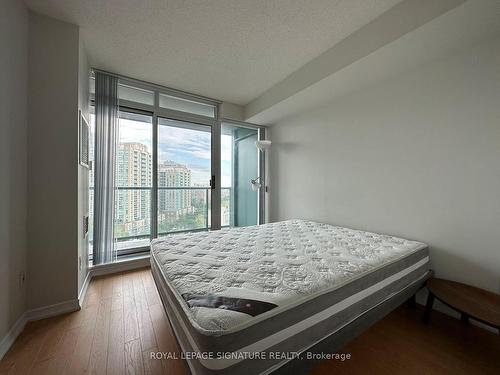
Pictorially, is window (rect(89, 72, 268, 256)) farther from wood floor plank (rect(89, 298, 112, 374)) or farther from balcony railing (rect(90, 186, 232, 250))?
wood floor plank (rect(89, 298, 112, 374))

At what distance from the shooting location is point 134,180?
3029 millimetres

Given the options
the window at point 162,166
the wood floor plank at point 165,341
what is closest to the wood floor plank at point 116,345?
the wood floor plank at point 165,341

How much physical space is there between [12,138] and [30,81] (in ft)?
1.94

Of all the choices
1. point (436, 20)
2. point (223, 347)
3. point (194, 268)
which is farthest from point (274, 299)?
point (436, 20)

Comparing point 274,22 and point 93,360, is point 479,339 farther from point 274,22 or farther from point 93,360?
point 274,22

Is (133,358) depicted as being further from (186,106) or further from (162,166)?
(186,106)

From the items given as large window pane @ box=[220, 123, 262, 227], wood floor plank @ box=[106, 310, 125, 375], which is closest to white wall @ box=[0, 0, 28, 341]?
wood floor plank @ box=[106, 310, 125, 375]

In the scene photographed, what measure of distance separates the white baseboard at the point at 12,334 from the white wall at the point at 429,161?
3300mm

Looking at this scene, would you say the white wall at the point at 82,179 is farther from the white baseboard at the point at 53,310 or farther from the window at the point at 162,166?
the window at the point at 162,166

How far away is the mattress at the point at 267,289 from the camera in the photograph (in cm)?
82

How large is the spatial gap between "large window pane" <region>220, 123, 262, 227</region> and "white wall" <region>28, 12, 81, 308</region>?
2.58 metres

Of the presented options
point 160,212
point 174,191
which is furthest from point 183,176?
point 160,212

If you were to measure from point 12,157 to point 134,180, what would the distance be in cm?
155

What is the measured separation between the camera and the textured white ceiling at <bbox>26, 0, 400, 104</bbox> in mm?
1638
